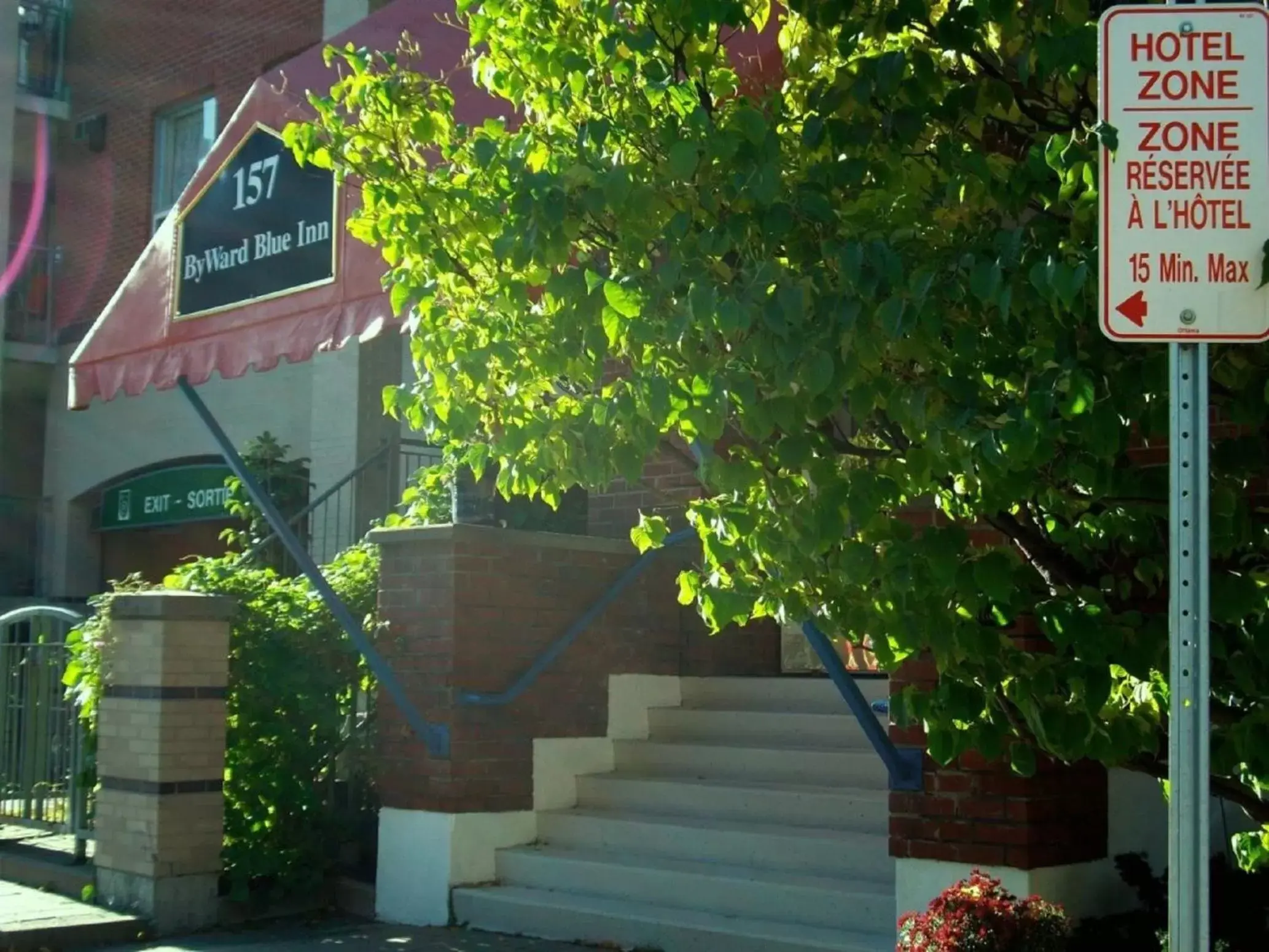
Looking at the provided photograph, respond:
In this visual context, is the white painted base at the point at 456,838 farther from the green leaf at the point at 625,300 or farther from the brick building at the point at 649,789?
the green leaf at the point at 625,300

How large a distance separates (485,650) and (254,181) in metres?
2.45

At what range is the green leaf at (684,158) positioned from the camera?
12.4 feet

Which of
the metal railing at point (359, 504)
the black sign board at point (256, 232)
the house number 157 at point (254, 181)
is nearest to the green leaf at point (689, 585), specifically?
the black sign board at point (256, 232)

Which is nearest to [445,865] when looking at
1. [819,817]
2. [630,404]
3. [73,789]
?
[819,817]

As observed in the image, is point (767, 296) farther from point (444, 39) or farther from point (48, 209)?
point (48, 209)

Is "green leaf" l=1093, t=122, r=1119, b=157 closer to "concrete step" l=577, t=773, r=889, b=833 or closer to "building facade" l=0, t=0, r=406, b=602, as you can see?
"concrete step" l=577, t=773, r=889, b=833

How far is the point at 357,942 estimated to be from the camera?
7.45 metres

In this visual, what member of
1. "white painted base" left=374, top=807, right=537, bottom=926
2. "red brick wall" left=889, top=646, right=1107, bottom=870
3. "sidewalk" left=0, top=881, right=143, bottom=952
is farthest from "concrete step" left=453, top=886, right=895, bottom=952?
"sidewalk" left=0, top=881, right=143, bottom=952

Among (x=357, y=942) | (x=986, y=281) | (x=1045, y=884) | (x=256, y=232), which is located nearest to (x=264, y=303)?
(x=256, y=232)

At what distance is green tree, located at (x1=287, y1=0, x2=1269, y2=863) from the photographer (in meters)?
3.63

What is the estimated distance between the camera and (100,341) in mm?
8586

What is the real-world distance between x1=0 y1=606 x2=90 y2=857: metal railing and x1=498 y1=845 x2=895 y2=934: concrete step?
3.08 meters

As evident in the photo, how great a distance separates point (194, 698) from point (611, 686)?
2.09 metres

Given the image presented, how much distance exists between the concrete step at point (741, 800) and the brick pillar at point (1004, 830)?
0.66 meters
